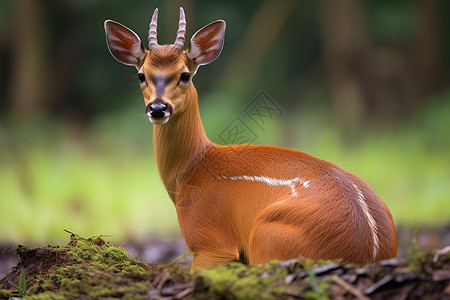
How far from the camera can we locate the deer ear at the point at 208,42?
4.92 m

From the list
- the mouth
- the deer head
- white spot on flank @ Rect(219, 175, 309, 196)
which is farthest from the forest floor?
the deer head

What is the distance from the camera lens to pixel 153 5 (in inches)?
623

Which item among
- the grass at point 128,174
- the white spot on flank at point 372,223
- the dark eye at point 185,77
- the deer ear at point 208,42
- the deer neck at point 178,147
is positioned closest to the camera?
the white spot on flank at point 372,223

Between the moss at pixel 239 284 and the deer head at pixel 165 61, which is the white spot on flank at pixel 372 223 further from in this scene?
the deer head at pixel 165 61

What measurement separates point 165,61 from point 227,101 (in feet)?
25.4

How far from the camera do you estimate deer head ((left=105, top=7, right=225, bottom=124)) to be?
4.42m

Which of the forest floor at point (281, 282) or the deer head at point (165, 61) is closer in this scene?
the forest floor at point (281, 282)

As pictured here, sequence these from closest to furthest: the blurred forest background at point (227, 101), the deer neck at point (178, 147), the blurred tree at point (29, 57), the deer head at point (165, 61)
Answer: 1. the deer head at point (165, 61)
2. the deer neck at point (178, 147)
3. the blurred forest background at point (227, 101)
4. the blurred tree at point (29, 57)

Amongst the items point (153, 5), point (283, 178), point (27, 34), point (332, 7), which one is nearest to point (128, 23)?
point (153, 5)

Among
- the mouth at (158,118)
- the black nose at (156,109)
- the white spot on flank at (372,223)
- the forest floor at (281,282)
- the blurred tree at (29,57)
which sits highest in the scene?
the blurred tree at (29,57)

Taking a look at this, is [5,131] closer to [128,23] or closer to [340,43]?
[128,23]

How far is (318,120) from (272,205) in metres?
9.42

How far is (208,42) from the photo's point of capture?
16.5 ft

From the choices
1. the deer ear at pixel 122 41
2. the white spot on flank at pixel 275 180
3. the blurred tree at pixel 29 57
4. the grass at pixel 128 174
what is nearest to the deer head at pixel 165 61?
the deer ear at pixel 122 41
